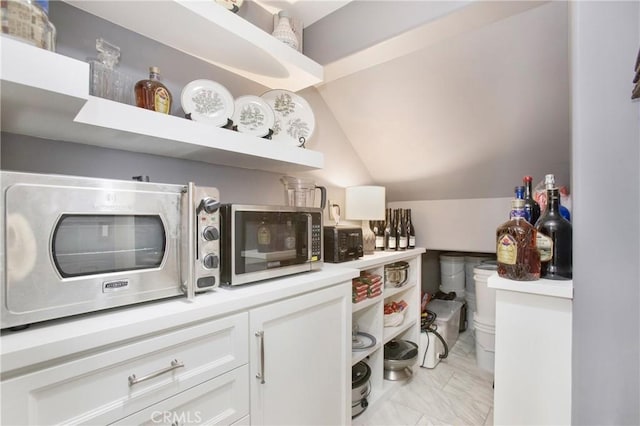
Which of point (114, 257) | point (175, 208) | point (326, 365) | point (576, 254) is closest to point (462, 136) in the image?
point (576, 254)

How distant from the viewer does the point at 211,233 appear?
895 millimetres

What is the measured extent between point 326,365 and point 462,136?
1653mm

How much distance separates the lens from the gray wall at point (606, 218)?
31.1 inches

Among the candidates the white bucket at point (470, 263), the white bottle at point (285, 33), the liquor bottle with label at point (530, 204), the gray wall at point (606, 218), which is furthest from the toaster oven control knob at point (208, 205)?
the white bucket at point (470, 263)

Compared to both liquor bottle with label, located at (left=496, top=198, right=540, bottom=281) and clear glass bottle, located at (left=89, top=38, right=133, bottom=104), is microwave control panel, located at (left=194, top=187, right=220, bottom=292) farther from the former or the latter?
liquor bottle with label, located at (left=496, top=198, right=540, bottom=281)

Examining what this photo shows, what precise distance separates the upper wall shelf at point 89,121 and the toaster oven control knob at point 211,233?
0.32m

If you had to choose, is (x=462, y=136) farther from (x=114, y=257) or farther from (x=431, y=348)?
(x=114, y=257)

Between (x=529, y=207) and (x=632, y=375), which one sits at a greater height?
(x=529, y=207)

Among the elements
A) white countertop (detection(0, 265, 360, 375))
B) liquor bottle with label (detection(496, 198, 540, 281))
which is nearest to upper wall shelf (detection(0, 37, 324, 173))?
white countertop (detection(0, 265, 360, 375))

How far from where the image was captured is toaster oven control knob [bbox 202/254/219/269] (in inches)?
35.1

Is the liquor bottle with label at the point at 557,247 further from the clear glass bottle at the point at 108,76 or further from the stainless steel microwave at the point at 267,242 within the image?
the clear glass bottle at the point at 108,76

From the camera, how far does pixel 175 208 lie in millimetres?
853

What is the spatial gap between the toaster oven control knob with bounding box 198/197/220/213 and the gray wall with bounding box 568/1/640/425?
110cm

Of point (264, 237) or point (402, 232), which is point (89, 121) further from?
point (402, 232)
